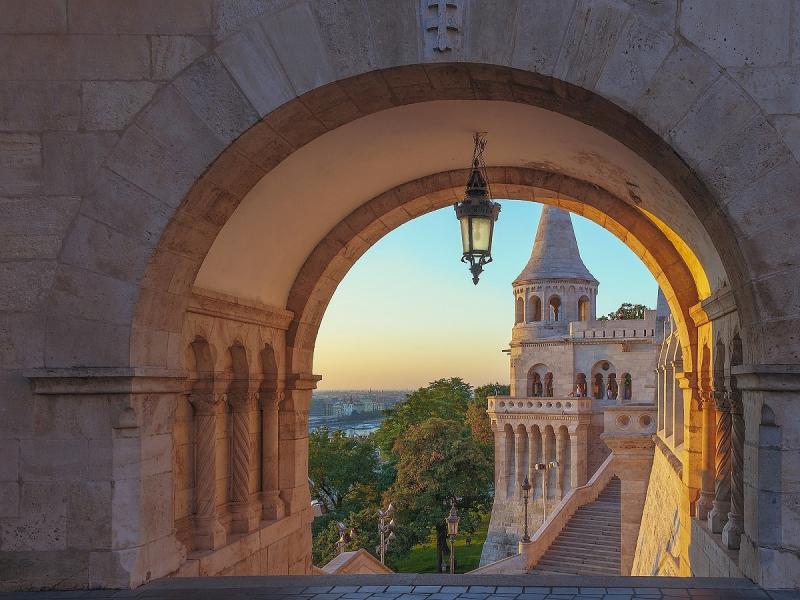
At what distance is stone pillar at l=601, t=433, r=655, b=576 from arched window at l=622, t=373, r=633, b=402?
33355 millimetres

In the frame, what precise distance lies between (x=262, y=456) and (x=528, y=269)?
4898 cm

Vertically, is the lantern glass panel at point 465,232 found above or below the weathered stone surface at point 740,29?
below

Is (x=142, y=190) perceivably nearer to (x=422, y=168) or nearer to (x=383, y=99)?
(x=383, y=99)

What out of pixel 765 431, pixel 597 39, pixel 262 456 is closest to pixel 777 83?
pixel 597 39

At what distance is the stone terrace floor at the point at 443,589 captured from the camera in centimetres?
460

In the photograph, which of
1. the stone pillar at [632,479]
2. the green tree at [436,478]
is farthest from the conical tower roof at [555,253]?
the stone pillar at [632,479]

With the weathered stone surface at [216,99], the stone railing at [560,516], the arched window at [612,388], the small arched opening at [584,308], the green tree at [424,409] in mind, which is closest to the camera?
the weathered stone surface at [216,99]

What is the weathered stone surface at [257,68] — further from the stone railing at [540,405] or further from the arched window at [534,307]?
the arched window at [534,307]

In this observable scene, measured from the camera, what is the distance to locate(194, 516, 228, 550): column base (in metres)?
6.61

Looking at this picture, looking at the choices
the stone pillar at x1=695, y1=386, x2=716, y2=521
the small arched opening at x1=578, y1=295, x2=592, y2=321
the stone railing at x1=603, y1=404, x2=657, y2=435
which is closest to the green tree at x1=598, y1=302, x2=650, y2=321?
the small arched opening at x1=578, y1=295, x2=592, y2=321

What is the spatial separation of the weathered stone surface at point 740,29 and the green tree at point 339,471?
41710mm

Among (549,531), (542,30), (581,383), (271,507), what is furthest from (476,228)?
(581,383)

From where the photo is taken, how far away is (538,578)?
16.5 ft

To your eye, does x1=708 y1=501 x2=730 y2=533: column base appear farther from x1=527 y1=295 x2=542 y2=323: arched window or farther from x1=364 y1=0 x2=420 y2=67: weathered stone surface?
x1=527 y1=295 x2=542 y2=323: arched window
